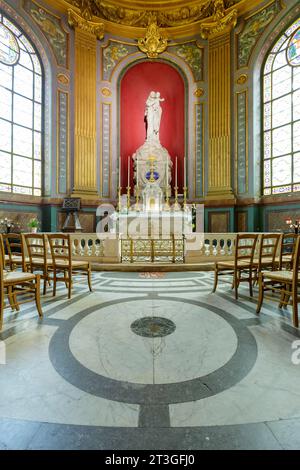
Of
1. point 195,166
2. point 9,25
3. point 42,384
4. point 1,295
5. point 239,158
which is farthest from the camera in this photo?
point 195,166

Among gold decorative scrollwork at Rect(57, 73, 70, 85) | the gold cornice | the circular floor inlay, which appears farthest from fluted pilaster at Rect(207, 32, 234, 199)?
the circular floor inlay

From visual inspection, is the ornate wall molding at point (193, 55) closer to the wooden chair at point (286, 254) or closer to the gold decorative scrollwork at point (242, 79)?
the gold decorative scrollwork at point (242, 79)

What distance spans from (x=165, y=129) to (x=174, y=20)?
437 cm

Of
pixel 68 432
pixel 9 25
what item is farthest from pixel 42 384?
pixel 9 25

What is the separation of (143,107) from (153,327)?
10.5 meters

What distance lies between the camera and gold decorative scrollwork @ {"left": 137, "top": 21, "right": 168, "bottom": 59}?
32.6 feet

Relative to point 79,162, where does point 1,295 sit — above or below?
below

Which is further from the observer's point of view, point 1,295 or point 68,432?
point 1,295

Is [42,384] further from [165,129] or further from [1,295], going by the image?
[165,129]

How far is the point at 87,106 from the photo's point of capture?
378 inches

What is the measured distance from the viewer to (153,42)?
10055mm

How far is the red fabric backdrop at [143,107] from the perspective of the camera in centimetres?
1041

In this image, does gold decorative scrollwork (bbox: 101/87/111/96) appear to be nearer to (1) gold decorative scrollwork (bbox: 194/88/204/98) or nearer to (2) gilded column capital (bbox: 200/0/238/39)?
(1) gold decorative scrollwork (bbox: 194/88/204/98)
